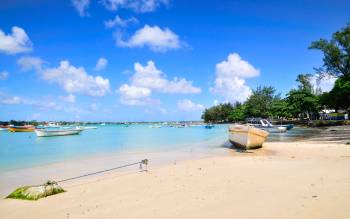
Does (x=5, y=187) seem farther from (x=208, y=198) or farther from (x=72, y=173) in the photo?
(x=208, y=198)

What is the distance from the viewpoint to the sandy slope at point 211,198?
5887mm

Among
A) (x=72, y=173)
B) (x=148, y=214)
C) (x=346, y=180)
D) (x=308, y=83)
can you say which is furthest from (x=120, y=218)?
(x=308, y=83)

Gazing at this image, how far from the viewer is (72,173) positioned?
1376cm

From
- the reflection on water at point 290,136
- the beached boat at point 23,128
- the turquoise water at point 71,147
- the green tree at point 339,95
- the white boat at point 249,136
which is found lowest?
the turquoise water at point 71,147

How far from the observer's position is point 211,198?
698 centimetres

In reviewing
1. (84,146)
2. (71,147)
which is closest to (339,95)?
(84,146)

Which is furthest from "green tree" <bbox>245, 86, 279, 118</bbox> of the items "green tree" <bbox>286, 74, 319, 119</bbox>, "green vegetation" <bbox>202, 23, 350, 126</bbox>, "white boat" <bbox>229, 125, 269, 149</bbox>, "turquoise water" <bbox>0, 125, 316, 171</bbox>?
"white boat" <bbox>229, 125, 269, 149</bbox>

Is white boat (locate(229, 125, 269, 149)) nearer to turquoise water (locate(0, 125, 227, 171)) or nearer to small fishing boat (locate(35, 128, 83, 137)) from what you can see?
turquoise water (locate(0, 125, 227, 171))

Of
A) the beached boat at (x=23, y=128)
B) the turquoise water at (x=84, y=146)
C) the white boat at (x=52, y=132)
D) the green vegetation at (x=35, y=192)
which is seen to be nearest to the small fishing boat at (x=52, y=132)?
the white boat at (x=52, y=132)

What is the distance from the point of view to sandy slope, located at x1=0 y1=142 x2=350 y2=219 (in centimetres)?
589

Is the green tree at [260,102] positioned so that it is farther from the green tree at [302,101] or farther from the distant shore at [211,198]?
the distant shore at [211,198]

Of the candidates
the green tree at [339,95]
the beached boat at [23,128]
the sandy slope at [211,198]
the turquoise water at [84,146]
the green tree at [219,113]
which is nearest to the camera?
the sandy slope at [211,198]

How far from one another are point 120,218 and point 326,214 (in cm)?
366

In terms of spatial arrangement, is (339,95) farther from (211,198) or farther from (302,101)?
(211,198)
